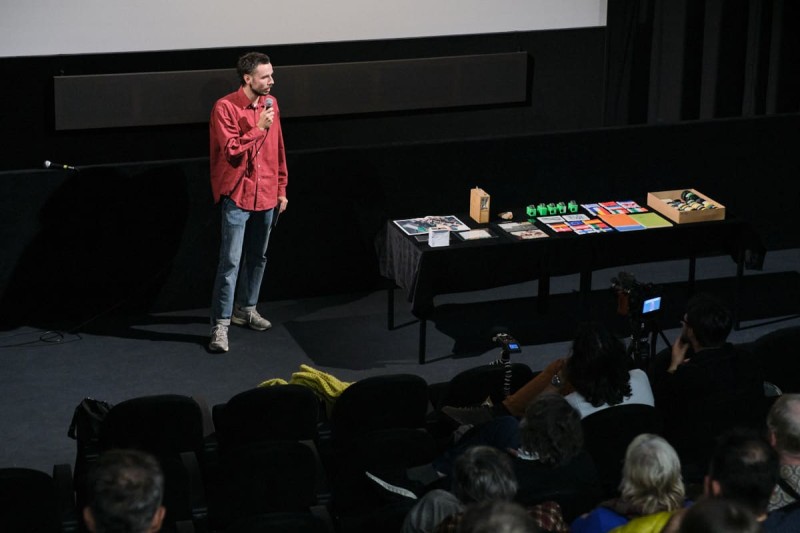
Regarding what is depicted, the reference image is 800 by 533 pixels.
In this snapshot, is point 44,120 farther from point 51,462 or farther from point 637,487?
point 637,487

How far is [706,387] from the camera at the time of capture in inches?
220

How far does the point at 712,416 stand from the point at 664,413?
31 cm

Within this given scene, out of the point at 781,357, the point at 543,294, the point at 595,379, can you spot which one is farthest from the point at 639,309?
the point at 543,294

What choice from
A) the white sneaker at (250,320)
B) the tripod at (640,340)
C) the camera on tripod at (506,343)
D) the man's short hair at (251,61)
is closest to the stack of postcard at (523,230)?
the tripod at (640,340)

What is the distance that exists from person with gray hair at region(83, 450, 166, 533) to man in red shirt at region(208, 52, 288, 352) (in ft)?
12.7

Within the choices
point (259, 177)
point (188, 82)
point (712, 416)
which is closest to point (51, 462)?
point (259, 177)

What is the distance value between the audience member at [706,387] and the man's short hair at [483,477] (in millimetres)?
1521

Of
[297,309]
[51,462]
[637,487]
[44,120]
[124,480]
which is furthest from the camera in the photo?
[44,120]

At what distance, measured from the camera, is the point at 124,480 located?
370cm

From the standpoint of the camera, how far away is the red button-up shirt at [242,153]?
7441 mm

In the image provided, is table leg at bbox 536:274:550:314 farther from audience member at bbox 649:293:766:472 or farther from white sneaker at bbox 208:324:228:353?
audience member at bbox 649:293:766:472

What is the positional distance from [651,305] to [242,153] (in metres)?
2.50

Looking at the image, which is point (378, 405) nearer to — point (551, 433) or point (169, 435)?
point (169, 435)

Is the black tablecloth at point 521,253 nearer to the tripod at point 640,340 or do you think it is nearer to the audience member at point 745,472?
the tripod at point 640,340
